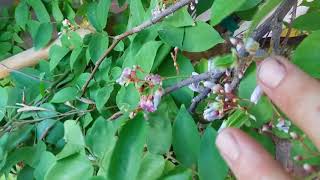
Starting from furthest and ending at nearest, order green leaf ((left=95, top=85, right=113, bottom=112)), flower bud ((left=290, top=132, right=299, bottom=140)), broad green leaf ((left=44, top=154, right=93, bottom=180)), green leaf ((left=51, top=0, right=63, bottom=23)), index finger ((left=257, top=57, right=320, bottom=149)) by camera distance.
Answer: green leaf ((left=51, top=0, right=63, bottom=23)) → green leaf ((left=95, top=85, right=113, bottom=112)) → broad green leaf ((left=44, top=154, right=93, bottom=180)) → flower bud ((left=290, top=132, right=299, bottom=140)) → index finger ((left=257, top=57, right=320, bottom=149))

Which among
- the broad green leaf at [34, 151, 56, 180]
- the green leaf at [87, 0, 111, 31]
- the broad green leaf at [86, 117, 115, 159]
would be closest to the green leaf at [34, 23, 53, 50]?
the green leaf at [87, 0, 111, 31]

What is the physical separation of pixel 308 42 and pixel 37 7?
66cm

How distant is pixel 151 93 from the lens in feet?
1.37

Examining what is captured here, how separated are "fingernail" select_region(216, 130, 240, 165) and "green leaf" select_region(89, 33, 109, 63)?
41 centimetres

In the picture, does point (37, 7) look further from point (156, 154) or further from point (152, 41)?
point (156, 154)

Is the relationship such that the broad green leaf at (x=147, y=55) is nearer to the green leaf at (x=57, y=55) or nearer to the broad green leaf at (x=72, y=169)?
the broad green leaf at (x=72, y=169)

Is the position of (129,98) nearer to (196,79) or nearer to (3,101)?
(196,79)

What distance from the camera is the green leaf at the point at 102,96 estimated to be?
1.79 feet

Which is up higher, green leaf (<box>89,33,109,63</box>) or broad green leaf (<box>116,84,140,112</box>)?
broad green leaf (<box>116,84,140,112</box>)

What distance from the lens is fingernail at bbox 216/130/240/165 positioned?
0.80 feet

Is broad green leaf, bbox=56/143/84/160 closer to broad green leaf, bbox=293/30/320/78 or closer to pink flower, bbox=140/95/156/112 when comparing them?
pink flower, bbox=140/95/156/112

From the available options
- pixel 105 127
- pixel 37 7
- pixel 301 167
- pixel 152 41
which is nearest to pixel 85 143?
pixel 105 127

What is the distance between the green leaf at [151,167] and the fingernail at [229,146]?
147 mm

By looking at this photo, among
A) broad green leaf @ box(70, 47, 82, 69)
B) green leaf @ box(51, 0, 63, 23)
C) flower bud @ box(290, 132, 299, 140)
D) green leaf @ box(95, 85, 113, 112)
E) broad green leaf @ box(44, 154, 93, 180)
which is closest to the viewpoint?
flower bud @ box(290, 132, 299, 140)
